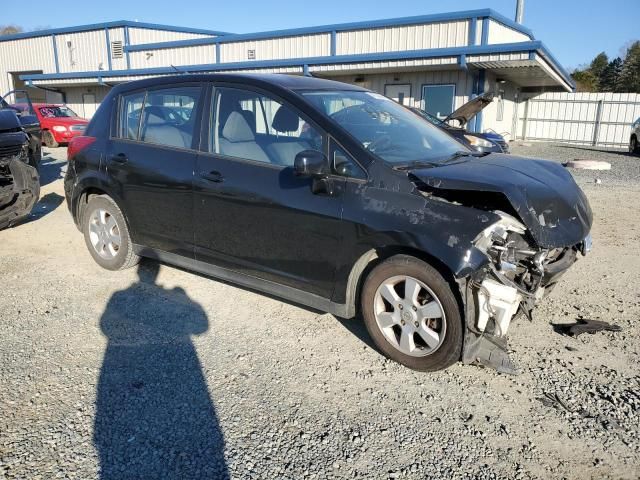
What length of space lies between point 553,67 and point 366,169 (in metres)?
18.9

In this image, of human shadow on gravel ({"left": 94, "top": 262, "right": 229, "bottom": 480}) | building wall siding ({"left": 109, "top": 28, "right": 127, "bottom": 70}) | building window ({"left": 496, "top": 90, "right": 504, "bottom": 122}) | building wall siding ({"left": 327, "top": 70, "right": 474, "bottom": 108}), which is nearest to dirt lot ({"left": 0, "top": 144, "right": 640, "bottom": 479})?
human shadow on gravel ({"left": 94, "top": 262, "right": 229, "bottom": 480})

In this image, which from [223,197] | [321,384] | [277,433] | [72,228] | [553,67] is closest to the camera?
[277,433]

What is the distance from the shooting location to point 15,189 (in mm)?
6484

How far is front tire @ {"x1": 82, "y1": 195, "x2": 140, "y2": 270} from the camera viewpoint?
5152mm

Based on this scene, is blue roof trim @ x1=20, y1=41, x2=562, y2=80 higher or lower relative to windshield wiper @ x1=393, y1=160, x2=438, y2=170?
higher

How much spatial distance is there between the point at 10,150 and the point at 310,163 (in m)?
5.05

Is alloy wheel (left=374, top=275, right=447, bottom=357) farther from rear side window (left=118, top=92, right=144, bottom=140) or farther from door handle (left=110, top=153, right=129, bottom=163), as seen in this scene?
rear side window (left=118, top=92, right=144, bottom=140)

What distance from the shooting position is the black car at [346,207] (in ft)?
10.7

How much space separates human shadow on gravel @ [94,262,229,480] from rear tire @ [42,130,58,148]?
53.2 ft

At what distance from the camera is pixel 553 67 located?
19469 mm

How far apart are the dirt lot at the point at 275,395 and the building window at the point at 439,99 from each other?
15.1m

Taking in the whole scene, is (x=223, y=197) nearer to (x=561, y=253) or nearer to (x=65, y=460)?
(x=65, y=460)

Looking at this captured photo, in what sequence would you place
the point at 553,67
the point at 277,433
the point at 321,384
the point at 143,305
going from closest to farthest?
the point at 277,433, the point at 321,384, the point at 143,305, the point at 553,67

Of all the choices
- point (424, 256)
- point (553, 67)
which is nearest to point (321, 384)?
point (424, 256)
